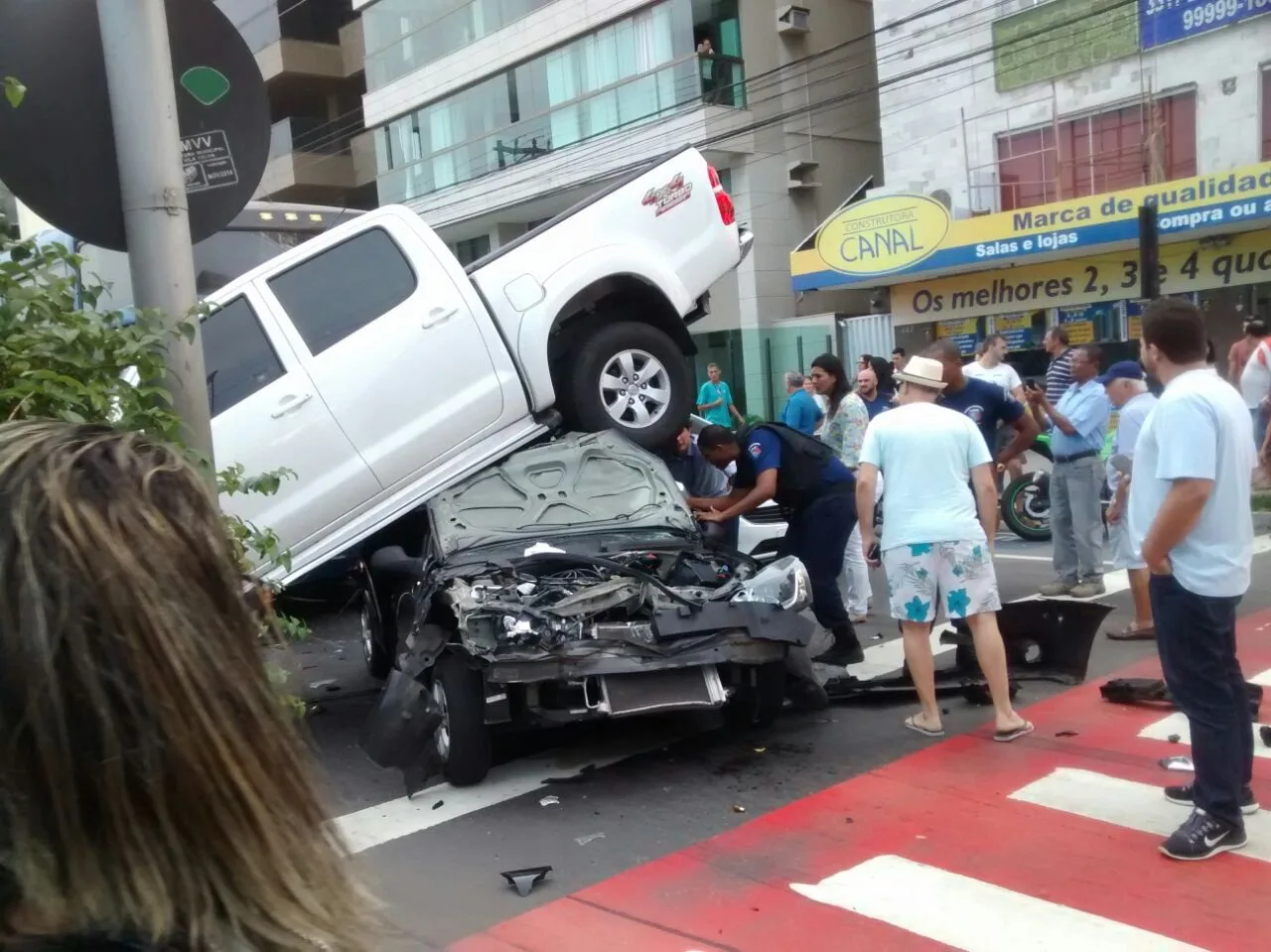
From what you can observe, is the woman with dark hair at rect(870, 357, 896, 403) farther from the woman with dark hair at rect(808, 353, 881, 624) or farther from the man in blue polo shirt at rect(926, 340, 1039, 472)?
the man in blue polo shirt at rect(926, 340, 1039, 472)

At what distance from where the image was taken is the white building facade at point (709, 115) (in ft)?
76.2

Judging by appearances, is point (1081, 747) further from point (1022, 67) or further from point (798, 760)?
point (1022, 67)

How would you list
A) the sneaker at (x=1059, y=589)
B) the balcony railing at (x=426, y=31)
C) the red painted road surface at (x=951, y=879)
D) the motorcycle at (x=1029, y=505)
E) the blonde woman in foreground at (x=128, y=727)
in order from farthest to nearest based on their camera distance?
the balcony railing at (x=426, y=31) → the motorcycle at (x=1029, y=505) → the sneaker at (x=1059, y=589) → the red painted road surface at (x=951, y=879) → the blonde woman in foreground at (x=128, y=727)

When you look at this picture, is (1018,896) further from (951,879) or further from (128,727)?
(128,727)

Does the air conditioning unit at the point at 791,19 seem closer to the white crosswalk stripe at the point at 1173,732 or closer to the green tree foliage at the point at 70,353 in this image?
the white crosswalk stripe at the point at 1173,732

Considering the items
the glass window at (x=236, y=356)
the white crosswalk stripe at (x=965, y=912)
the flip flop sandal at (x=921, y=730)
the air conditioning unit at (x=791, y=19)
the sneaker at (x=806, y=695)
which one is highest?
the air conditioning unit at (x=791, y=19)

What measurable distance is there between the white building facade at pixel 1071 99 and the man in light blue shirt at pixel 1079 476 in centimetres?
1085

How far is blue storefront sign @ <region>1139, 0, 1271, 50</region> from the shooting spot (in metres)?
16.6

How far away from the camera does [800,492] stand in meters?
6.83

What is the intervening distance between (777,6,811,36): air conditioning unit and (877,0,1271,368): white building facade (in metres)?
2.61

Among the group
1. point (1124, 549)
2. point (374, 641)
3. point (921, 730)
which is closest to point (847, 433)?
point (1124, 549)

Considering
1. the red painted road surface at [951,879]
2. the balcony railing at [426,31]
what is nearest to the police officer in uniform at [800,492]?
the red painted road surface at [951,879]

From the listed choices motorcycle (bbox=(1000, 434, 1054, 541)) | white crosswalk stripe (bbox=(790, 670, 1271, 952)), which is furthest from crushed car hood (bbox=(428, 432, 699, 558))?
motorcycle (bbox=(1000, 434, 1054, 541))

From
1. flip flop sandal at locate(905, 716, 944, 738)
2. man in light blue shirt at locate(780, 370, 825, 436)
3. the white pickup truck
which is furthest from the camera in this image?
man in light blue shirt at locate(780, 370, 825, 436)
